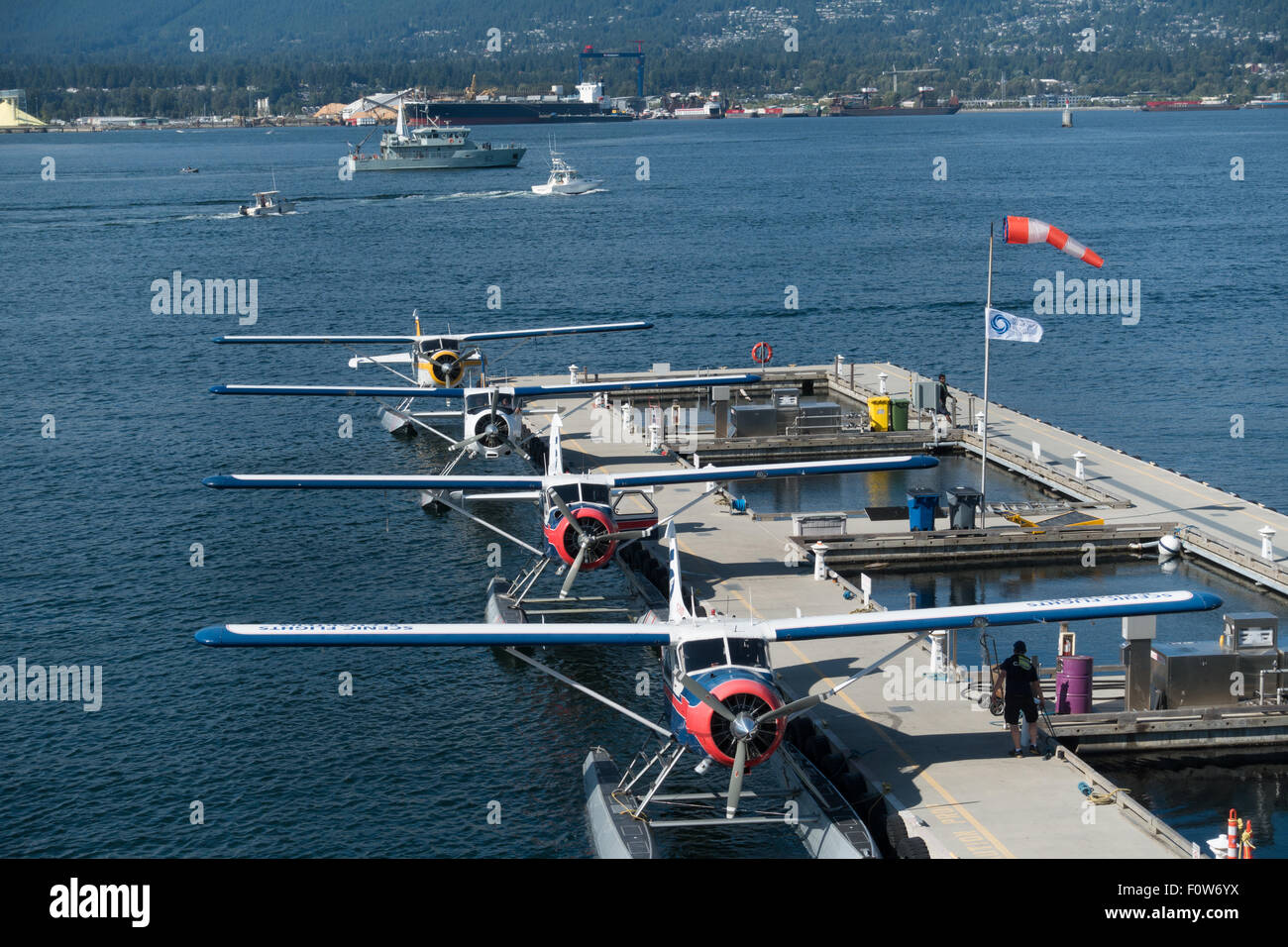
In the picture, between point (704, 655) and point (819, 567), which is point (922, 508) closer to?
point (819, 567)

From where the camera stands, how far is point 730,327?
8488cm

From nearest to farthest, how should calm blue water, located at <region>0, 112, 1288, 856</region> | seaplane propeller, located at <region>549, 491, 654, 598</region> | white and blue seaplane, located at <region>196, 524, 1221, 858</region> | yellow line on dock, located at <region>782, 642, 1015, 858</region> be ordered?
white and blue seaplane, located at <region>196, 524, 1221, 858</region> < yellow line on dock, located at <region>782, 642, 1015, 858</region> < calm blue water, located at <region>0, 112, 1288, 856</region> < seaplane propeller, located at <region>549, 491, 654, 598</region>

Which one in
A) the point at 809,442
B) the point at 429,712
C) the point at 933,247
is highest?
Result: the point at 933,247

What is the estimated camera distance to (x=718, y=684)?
21.4 m

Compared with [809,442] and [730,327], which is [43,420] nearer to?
[809,442]

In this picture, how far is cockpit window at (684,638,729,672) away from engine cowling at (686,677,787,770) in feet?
2.42

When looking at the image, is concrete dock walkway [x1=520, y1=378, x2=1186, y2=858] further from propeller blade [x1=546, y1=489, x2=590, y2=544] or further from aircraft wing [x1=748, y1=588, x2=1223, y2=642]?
propeller blade [x1=546, y1=489, x2=590, y2=544]

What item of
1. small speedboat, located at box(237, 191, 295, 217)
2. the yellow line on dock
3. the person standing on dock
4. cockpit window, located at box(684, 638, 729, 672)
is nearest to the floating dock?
the yellow line on dock

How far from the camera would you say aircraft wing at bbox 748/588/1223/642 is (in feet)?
77.7

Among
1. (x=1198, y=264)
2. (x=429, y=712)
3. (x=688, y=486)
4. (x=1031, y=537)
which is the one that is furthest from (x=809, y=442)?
(x=1198, y=264)

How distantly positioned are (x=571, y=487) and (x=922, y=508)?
1232 centimetres

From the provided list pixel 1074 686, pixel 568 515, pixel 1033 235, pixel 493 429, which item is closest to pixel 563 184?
Result: pixel 493 429

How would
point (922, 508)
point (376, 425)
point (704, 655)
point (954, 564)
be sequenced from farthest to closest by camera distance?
point (376, 425)
point (922, 508)
point (954, 564)
point (704, 655)
